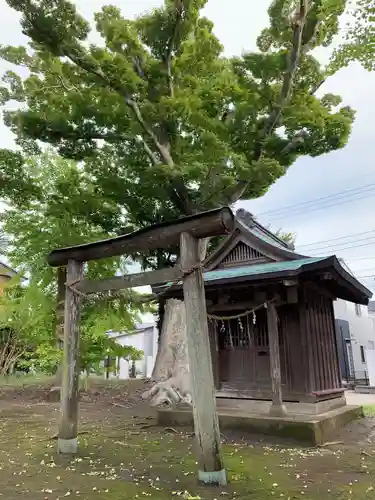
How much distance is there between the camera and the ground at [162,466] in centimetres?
477

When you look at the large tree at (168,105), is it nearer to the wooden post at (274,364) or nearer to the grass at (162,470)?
the wooden post at (274,364)

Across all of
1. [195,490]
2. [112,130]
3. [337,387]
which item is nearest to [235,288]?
[337,387]

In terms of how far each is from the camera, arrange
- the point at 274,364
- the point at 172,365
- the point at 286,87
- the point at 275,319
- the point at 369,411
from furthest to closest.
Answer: the point at 172,365 < the point at 369,411 < the point at 286,87 < the point at 275,319 < the point at 274,364

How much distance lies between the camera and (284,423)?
7965 mm

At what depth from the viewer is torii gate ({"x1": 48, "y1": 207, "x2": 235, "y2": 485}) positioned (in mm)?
4973

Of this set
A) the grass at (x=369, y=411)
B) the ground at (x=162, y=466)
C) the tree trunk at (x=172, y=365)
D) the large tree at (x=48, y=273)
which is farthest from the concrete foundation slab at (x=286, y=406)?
the large tree at (x=48, y=273)

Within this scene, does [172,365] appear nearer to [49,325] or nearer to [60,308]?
[60,308]

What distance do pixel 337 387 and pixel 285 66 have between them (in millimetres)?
9150

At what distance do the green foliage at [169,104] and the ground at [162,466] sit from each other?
7155mm

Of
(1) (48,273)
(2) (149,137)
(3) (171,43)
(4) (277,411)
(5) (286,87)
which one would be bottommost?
(4) (277,411)

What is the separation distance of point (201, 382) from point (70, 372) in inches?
114

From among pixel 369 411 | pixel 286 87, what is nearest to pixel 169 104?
pixel 286 87

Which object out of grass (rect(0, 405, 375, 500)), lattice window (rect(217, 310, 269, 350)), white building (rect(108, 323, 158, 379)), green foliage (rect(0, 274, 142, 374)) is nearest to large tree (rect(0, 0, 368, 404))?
green foliage (rect(0, 274, 142, 374))

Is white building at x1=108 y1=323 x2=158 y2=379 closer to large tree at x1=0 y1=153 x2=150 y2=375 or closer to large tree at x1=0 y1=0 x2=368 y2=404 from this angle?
large tree at x1=0 y1=153 x2=150 y2=375
